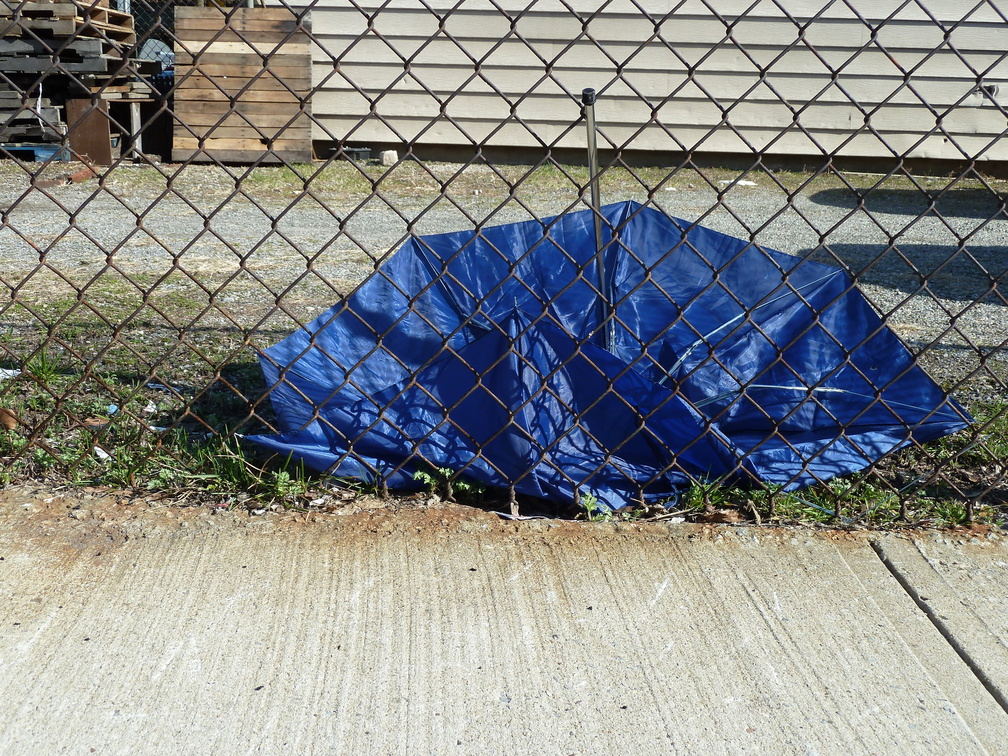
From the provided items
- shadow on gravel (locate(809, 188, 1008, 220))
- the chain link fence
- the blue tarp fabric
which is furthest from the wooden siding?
the blue tarp fabric

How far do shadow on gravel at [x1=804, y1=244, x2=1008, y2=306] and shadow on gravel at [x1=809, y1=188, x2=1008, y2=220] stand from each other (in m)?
1.60

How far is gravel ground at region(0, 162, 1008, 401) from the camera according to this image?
12.1ft

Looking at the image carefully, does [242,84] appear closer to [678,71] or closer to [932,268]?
[678,71]

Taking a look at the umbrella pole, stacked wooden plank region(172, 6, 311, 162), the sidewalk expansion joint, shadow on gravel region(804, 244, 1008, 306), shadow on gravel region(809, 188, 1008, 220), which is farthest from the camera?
stacked wooden plank region(172, 6, 311, 162)

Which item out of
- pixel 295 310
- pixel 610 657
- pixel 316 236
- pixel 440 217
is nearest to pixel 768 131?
pixel 440 217

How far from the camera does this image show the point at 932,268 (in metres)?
5.82

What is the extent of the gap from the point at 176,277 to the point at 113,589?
3.06m

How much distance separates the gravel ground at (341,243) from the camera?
3676mm

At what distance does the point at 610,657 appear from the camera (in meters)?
1.97

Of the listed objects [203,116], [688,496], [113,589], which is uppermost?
[688,496]

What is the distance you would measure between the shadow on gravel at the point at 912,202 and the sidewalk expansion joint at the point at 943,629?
6.28 metres

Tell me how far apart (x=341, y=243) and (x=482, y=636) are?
4404 millimetres

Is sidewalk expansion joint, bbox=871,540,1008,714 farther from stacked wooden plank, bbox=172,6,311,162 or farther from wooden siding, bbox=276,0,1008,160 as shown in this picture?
stacked wooden plank, bbox=172,6,311,162

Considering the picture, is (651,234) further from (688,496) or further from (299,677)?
(299,677)
